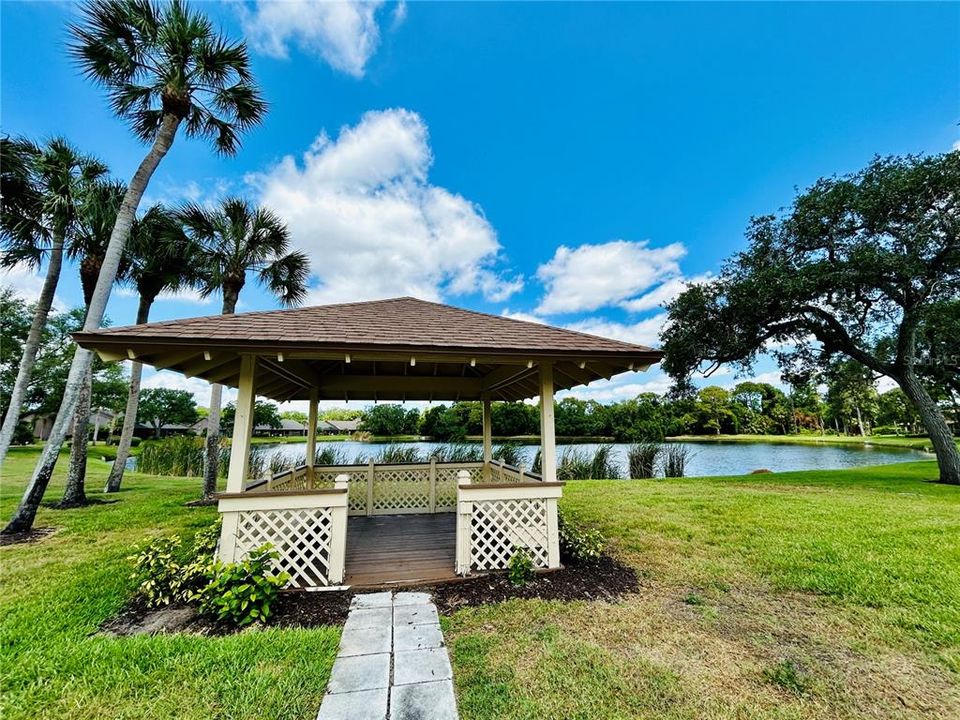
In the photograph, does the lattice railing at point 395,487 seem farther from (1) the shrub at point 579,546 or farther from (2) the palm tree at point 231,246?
(2) the palm tree at point 231,246

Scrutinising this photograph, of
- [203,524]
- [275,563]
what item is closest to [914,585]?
[275,563]

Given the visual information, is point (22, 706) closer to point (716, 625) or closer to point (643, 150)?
point (716, 625)

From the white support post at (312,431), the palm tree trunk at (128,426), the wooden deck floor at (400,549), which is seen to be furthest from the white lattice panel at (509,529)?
the palm tree trunk at (128,426)

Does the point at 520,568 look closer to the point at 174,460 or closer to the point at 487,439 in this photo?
the point at 487,439

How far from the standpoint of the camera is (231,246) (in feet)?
30.9

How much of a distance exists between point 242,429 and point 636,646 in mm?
4084

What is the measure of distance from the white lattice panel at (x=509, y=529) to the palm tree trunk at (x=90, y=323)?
6418mm

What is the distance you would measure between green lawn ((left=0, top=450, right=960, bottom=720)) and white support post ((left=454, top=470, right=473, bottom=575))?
0.79 meters

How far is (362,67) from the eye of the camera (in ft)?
32.6

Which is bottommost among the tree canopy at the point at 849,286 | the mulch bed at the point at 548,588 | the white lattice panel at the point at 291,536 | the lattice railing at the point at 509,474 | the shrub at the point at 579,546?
the mulch bed at the point at 548,588

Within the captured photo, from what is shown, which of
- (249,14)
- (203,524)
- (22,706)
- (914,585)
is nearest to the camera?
(22,706)

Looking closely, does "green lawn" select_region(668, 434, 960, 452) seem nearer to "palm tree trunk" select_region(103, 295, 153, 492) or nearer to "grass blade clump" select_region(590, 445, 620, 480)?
"grass blade clump" select_region(590, 445, 620, 480)

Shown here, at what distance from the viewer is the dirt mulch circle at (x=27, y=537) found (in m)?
5.46

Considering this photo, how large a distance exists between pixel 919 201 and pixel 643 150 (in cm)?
703
